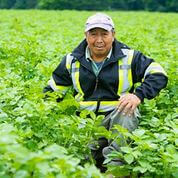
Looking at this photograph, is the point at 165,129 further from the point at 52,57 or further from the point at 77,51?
the point at 52,57

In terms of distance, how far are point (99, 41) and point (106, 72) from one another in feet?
0.85

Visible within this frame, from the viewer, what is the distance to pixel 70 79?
4.75 meters

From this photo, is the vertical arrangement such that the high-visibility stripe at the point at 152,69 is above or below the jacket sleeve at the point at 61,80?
above

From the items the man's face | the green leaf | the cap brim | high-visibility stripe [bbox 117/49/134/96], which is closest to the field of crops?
the green leaf

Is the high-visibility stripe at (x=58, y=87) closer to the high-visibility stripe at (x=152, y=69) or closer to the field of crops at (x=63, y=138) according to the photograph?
the field of crops at (x=63, y=138)

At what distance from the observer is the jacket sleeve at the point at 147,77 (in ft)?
14.3

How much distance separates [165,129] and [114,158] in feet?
1.32

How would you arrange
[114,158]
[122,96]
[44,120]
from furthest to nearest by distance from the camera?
[122,96] < [114,158] < [44,120]

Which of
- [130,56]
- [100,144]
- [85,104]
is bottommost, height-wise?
[100,144]

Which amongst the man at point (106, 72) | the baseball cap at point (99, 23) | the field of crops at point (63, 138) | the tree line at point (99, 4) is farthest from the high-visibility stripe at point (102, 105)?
the tree line at point (99, 4)

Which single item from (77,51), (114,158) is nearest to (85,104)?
(77,51)

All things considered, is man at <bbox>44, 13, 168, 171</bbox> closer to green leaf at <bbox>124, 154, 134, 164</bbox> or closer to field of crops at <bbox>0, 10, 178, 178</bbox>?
field of crops at <bbox>0, 10, 178, 178</bbox>

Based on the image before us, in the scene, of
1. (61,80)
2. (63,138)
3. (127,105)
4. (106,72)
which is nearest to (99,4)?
(61,80)

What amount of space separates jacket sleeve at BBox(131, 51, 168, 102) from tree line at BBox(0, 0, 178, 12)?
56172 millimetres
